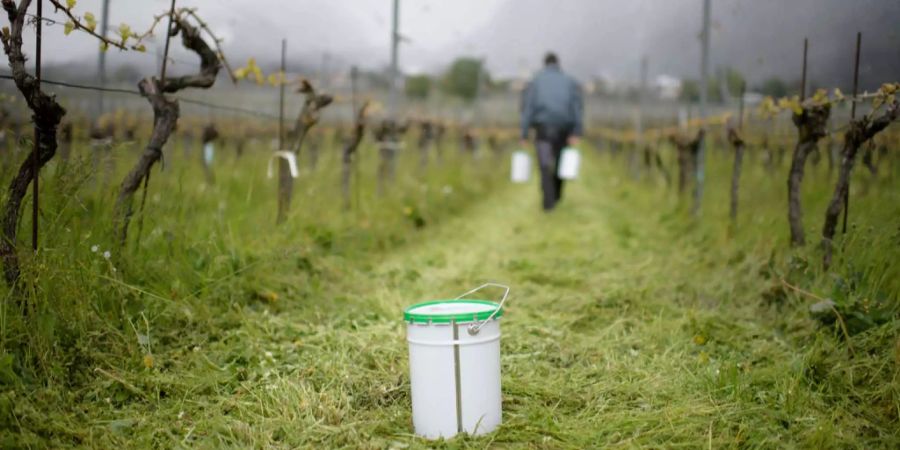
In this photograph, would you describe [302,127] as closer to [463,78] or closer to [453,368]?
[453,368]

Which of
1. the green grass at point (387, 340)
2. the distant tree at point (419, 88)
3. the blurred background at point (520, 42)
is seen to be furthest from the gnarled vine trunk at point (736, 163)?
the distant tree at point (419, 88)

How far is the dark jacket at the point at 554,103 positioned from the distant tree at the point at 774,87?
2.11 metres

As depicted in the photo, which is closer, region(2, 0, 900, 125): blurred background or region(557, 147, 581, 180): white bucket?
region(2, 0, 900, 125): blurred background

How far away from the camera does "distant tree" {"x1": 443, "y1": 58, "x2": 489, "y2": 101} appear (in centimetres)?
1873

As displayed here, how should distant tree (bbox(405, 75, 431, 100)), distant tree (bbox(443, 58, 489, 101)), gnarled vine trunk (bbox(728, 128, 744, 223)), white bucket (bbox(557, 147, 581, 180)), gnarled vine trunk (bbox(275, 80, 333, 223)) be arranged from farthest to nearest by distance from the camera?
distant tree (bbox(443, 58, 489, 101)), distant tree (bbox(405, 75, 431, 100)), white bucket (bbox(557, 147, 581, 180)), gnarled vine trunk (bbox(728, 128, 744, 223)), gnarled vine trunk (bbox(275, 80, 333, 223))

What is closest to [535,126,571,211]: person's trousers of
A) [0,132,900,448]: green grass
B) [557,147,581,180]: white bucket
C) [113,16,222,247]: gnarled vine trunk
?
[557,147,581,180]: white bucket

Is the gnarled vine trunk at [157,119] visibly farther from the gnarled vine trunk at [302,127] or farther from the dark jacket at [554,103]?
Answer: the dark jacket at [554,103]

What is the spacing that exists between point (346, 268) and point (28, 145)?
206cm

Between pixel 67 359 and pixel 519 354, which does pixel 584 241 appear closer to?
pixel 519 354

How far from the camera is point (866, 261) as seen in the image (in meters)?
3.27

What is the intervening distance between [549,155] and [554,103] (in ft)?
1.79

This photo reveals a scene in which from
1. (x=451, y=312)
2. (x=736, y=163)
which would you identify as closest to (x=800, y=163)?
(x=736, y=163)

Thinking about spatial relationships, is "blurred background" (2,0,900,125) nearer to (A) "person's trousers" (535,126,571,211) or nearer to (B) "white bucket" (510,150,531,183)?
(A) "person's trousers" (535,126,571,211)

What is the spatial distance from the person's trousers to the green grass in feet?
9.52
